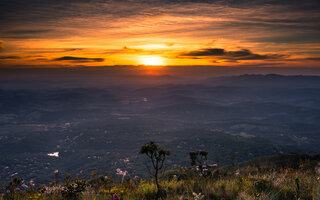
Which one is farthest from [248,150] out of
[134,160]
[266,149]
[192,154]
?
[192,154]

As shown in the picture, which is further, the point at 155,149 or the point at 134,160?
the point at 134,160

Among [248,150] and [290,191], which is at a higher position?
[290,191]

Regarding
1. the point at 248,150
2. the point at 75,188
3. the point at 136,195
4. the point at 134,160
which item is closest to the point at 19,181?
the point at 75,188

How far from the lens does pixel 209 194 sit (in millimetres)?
6215

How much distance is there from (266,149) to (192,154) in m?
215

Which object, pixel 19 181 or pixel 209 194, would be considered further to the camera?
pixel 19 181

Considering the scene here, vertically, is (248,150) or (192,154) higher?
(192,154)

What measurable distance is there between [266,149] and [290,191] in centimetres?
21856

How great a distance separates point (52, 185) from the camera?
8531 mm

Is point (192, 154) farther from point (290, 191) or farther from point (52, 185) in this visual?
point (52, 185)

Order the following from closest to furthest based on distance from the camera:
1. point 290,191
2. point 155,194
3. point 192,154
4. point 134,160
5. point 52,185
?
point 290,191
point 155,194
point 52,185
point 192,154
point 134,160

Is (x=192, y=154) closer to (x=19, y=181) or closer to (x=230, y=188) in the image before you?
(x=230, y=188)

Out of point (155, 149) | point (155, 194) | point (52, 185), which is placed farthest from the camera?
point (52, 185)

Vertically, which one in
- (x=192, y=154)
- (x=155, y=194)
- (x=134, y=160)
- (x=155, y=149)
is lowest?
(x=134, y=160)
